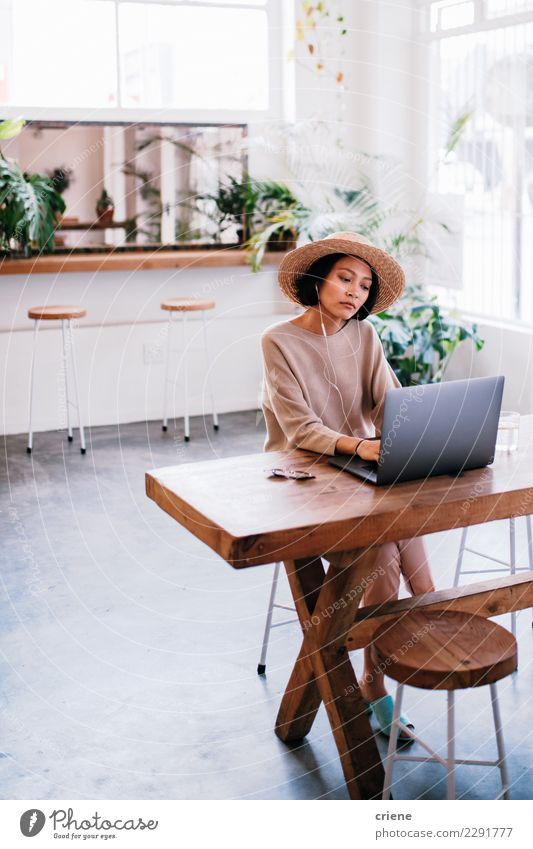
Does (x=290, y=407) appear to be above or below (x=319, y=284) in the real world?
below

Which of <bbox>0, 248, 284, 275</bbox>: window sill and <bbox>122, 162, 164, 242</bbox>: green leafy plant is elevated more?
<bbox>122, 162, 164, 242</bbox>: green leafy plant

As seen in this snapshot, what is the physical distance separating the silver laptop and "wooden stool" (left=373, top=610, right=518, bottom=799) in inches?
12.8

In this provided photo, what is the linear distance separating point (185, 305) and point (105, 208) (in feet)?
2.87

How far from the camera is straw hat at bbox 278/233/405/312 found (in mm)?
2688

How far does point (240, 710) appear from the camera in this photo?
2723mm

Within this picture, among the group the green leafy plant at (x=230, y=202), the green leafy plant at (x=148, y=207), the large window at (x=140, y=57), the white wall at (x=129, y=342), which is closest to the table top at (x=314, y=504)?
the white wall at (x=129, y=342)

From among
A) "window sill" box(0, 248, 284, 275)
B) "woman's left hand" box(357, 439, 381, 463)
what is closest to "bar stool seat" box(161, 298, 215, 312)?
"window sill" box(0, 248, 284, 275)

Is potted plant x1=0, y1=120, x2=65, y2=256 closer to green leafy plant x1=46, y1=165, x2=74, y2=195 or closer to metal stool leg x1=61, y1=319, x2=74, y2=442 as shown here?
green leafy plant x1=46, y1=165, x2=74, y2=195

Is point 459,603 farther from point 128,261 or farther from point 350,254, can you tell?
point 128,261

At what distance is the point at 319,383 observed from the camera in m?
2.78

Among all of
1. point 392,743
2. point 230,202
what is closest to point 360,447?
point 392,743
